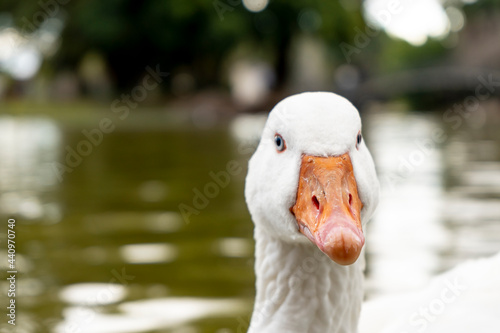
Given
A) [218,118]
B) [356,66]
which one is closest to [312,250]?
[218,118]

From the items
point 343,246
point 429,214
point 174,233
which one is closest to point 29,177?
point 174,233

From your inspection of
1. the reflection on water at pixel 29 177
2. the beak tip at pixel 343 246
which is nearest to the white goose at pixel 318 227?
the beak tip at pixel 343 246

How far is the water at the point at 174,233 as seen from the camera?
3.71m

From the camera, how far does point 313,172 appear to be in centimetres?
203

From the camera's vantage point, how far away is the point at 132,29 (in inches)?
1245

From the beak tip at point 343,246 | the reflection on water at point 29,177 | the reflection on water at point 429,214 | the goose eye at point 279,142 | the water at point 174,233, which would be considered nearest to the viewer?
the beak tip at point 343,246

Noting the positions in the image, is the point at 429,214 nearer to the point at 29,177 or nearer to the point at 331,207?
the point at 331,207

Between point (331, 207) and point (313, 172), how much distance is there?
0.14 meters

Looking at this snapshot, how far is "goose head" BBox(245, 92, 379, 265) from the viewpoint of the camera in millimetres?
1960

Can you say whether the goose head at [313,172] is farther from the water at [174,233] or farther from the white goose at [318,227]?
the water at [174,233]

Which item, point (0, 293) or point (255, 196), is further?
point (0, 293)

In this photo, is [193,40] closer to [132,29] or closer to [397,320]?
[132,29]

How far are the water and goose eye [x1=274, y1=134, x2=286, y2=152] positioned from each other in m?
1.38

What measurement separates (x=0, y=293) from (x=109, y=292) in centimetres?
53
